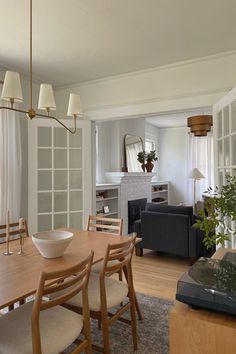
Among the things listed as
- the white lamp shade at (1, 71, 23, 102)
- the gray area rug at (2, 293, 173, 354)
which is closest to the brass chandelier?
the white lamp shade at (1, 71, 23, 102)

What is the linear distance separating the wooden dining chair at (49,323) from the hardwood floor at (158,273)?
5.30ft

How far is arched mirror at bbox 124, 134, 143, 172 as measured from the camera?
616 centimetres

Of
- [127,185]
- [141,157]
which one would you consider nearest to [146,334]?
[127,185]

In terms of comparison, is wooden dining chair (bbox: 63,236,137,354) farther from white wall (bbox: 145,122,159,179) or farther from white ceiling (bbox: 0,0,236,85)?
white wall (bbox: 145,122,159,179)

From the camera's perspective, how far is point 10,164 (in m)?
3.55

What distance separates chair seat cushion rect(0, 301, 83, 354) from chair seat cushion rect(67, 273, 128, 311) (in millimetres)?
216

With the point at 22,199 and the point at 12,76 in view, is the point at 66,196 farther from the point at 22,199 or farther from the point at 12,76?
the point at 12,76

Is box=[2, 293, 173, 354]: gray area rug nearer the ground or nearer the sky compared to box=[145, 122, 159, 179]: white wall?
nearer the ground

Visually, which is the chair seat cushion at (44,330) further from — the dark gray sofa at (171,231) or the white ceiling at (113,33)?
the dark gray sofa at (171,231)

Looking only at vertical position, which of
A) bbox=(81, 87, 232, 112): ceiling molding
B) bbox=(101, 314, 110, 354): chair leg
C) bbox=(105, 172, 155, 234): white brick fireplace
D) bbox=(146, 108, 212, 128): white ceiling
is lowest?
bbox=(101, 314, 110, 354): chair leg

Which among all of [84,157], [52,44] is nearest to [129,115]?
[84,157]

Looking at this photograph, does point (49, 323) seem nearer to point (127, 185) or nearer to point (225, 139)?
point (225, 139)

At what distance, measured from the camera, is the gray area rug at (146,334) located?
2039 millimetres

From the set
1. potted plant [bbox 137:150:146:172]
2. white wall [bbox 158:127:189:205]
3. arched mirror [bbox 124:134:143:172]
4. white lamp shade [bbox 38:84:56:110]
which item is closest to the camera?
white lamp shade [bbox 38:84:56:110]
